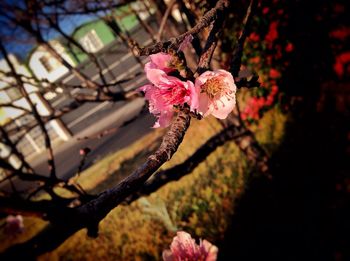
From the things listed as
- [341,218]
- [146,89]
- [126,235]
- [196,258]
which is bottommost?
[341,218]

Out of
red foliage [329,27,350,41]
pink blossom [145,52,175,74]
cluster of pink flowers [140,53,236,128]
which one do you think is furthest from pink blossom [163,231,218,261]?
red foliage [329,27,350,41]

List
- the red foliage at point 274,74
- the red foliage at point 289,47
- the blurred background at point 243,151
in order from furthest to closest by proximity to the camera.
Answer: the red foliage at point 274,74 → the red foliage at point 289,47 → the blurred background at point 243,151

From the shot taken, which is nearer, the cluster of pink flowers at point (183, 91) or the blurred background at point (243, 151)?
the cluster of pink flowers at point (183, 91)

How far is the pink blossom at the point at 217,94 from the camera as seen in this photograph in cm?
103

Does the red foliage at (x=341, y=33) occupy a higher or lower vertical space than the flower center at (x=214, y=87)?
lower

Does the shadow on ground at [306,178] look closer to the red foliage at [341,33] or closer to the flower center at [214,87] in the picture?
the red foliage at [341,33]

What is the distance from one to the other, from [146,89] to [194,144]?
20.4 ft

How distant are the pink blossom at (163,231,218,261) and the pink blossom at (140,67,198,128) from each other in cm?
86

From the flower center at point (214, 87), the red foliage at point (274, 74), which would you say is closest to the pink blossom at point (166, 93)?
the flower center at point (214, 87)

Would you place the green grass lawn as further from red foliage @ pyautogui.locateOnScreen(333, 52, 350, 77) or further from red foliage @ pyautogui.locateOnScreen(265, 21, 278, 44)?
red foliage @ pyautogui.locateOnScreen(265, 21, 278, 44)

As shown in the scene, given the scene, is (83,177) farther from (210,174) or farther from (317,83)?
(317,83)

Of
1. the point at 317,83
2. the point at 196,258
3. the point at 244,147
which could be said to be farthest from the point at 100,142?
the point at 196,258

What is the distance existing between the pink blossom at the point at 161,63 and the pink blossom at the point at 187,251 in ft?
3.34

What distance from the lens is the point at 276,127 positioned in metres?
6.17
